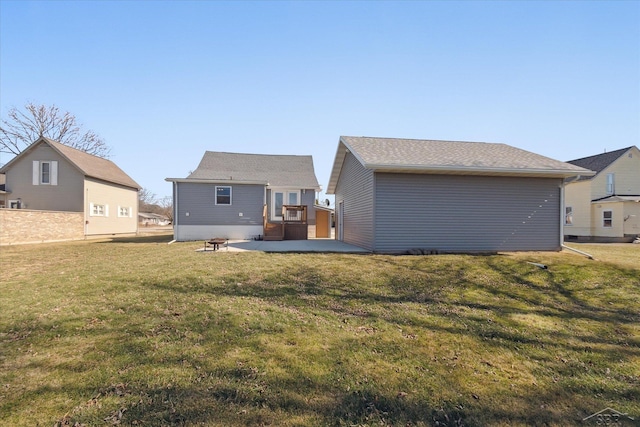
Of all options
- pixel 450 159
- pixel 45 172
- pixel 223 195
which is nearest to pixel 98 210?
pixel 45 172

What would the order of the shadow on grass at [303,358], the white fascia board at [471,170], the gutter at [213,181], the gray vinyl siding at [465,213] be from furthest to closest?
the gutter at [213,181] → the gray vinyl siding at [465,213] → the white fascia board at [471,170] → the shadow on grass at [303,358]

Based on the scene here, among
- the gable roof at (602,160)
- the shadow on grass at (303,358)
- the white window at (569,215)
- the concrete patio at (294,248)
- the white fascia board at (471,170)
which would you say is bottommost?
the shadow on grass at (303,358)

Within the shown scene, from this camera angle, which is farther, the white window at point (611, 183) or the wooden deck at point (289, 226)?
the white window at point (611, 183)

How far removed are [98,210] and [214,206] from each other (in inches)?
410

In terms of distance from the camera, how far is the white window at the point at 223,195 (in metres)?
18.1

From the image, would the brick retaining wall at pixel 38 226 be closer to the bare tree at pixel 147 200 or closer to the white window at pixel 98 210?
the white window at pixel 98 210

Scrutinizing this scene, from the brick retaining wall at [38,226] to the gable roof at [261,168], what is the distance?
753 centimetres

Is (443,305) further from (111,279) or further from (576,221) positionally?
(576,221)

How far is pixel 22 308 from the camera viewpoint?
17.1 feet

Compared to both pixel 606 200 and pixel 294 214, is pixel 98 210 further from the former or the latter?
pixel 606 200

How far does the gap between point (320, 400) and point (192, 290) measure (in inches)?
162

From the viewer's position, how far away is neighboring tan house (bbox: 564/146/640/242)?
2008 cm

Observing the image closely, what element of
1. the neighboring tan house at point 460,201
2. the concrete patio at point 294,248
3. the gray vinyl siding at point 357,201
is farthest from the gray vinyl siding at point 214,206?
the neighboring tan house at point 460,201

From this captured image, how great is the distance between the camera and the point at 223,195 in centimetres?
1817
